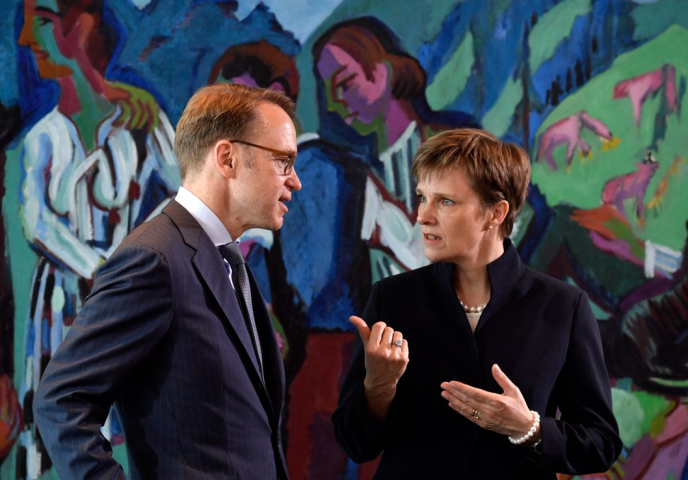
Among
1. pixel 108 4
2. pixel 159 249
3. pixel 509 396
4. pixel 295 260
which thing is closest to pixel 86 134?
pixel 108 4

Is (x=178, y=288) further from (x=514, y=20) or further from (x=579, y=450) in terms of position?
(x=514, y=20)

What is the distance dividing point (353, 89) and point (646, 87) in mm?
1240

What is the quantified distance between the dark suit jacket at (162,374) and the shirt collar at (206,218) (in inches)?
2.1

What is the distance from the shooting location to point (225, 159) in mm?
1780

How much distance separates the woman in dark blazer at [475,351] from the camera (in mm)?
1908

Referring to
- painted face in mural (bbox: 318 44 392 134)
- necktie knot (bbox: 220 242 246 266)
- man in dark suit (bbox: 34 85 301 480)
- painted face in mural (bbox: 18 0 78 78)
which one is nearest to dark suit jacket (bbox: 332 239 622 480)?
man in dark suit (bbox: 34 85 301 480)

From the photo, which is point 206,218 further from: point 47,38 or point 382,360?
point 47,38

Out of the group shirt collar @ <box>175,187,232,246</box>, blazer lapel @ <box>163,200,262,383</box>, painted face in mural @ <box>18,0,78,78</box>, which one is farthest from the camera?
painted face in mural @ <box>18,0,78,78</box>

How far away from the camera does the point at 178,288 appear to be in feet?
4.98

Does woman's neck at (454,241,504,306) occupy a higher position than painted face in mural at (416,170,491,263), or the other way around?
painted face in mural at (416,170,491,263)

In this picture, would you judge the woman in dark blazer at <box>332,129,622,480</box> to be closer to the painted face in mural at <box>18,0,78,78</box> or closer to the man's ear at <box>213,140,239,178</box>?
the man's ear at <box>213,140,239,178</box>

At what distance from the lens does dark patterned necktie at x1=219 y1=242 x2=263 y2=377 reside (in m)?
1.76

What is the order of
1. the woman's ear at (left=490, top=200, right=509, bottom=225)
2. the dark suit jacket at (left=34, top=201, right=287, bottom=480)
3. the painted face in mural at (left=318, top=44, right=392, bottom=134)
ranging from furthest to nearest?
the painted face in mural at (left=318, top=44, right=392, bottom=134) < the woman's ear at (left=490, top=200, right=509, bottom=225) < the dark suit jacket at (left=34, top=201, right=287, bottom=480)

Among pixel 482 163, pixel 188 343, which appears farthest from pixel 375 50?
pixel 188 343
